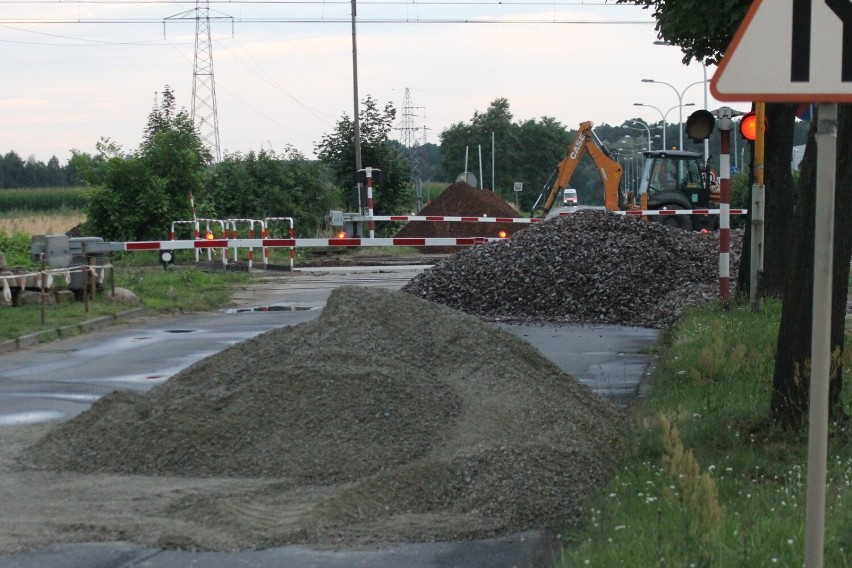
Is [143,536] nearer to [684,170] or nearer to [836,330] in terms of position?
[836,330]

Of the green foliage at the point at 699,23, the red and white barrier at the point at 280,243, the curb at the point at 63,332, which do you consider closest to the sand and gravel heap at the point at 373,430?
the green foliage at the point at 699,23

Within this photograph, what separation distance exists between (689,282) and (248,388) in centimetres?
1225

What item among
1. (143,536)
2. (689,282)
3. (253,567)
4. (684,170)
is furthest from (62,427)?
(684,170)

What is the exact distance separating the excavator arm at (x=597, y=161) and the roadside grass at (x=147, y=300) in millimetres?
12074

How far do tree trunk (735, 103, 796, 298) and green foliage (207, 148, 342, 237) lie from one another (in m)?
27.4

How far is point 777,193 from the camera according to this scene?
15125 millimetres

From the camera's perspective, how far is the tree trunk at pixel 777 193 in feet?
48.5

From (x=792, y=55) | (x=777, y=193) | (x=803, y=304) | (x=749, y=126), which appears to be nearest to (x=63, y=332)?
(x=749, y=126)

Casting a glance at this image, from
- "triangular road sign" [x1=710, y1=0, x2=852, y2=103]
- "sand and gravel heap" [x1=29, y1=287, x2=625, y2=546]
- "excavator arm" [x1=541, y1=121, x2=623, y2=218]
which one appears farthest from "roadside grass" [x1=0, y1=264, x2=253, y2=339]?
"triangular road sign" [x1=710, y1=0, x2=852, y2=103]

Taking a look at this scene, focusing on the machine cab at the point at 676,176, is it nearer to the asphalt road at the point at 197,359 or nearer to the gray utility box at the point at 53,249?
the asphalt road at the point at 197,359

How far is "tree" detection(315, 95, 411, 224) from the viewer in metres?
48.2

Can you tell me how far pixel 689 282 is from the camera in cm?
1909

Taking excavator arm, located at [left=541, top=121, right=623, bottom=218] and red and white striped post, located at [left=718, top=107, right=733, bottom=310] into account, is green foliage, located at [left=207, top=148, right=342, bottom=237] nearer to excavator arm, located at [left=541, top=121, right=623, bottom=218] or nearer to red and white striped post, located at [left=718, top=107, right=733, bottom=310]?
excavator arm, located at [left=541, top=121, right=623, bottom=218]

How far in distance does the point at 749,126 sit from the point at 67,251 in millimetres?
11150
